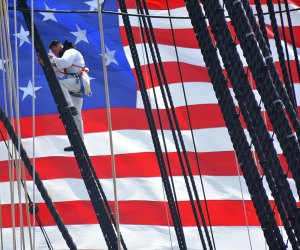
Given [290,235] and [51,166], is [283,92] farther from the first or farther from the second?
[51,166]

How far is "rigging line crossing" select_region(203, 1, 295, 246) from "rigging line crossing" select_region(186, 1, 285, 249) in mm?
67

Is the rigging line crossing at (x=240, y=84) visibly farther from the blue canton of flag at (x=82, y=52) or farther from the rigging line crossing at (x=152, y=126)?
the blue canton of flag at (x=82, y=52)

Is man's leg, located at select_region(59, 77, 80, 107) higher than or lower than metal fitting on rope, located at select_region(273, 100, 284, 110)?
higher

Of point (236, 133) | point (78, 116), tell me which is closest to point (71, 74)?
point (78, 116)

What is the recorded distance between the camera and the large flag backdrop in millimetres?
15258

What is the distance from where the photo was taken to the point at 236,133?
6168 millimetres

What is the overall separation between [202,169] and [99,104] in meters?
1.85

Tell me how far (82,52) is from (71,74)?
5.62 m

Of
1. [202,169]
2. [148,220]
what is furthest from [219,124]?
[148,220]

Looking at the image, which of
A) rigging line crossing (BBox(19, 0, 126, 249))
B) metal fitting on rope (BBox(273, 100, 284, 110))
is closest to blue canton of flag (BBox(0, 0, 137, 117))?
rigging line crossing (BBox(19, 0, 126, 249))

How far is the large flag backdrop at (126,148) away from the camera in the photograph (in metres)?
15.3

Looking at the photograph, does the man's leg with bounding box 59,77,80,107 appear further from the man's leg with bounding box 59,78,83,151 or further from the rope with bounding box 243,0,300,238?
the rope with bounding box 243,0,300,238

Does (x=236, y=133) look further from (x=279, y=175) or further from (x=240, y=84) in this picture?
(x=279, y=175)

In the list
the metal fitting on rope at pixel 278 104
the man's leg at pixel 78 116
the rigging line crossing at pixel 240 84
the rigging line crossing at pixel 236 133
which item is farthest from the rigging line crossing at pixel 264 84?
the man's leg at pixel 78 116
